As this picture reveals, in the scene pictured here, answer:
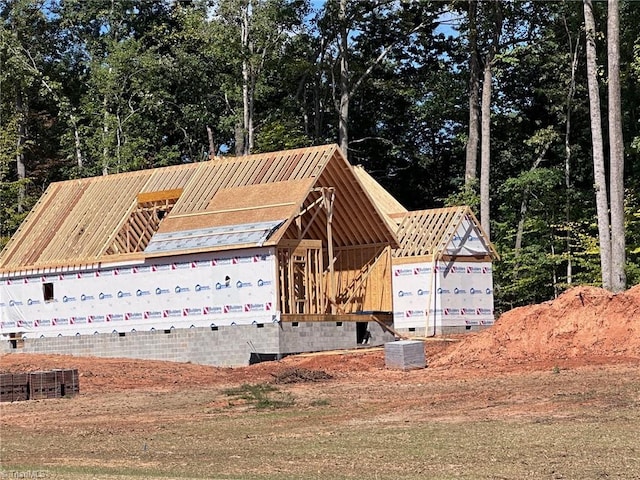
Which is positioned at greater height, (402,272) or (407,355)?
(402,272)

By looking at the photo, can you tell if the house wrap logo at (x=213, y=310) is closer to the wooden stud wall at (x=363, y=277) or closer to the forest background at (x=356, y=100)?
the wooden stud wall at (x=363, y=277)

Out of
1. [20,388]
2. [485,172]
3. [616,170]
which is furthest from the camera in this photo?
[485,172]

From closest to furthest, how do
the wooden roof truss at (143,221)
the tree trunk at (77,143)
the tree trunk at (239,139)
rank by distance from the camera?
the wooden roof truss at (143,221)
the tree trunk at (239,139)
the tree trunk at (77,143)

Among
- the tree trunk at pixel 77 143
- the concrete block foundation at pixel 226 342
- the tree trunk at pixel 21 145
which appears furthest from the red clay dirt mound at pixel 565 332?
the tree trunk at pixel 77 143

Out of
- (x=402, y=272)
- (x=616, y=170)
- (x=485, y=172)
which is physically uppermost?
(x=485, y=172)

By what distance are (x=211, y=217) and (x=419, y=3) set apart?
25.9 m

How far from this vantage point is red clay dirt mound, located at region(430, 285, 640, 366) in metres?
27.2

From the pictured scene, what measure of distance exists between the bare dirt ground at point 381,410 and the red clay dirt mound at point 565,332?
0.11 feet

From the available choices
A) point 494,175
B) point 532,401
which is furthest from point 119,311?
point 494,175

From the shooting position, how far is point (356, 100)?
6369cm

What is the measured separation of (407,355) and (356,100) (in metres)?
37.0

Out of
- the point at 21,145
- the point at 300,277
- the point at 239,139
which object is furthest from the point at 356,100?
the point at 300,277

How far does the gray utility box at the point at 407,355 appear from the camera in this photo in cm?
2808

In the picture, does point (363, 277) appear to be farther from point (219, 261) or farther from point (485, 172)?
point (485, 172)
